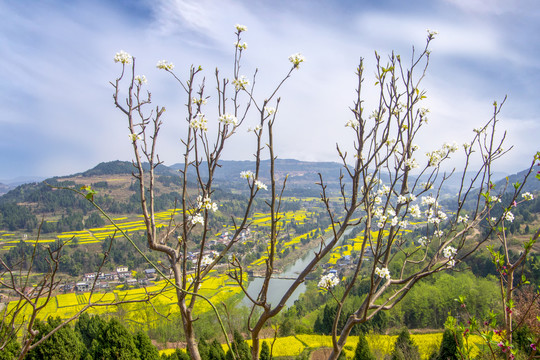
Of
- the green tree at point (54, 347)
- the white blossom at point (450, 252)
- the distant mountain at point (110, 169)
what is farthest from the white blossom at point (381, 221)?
the distant mountain at point (110, 169)

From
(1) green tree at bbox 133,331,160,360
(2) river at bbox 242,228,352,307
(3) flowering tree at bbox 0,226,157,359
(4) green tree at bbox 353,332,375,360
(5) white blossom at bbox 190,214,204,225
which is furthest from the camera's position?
(2) river at bbox 242,228,352,307

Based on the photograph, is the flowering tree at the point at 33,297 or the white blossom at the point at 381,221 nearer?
the flowering tree at the point at 33,297

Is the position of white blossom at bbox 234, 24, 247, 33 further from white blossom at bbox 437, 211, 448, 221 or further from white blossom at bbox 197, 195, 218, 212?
white blossom at bbox 437, 211, 448, 221

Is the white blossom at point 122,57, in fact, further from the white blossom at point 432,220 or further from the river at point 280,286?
the river at point 280,286

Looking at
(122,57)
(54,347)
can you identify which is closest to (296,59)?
(122,57)

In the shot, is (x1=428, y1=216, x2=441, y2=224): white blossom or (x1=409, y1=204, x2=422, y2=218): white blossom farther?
(x1=428, y1=216, x2=441, y2=224): white blossom

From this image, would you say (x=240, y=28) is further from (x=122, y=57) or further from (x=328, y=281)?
(x=328, y=281)

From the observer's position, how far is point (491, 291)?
2569 centimetres

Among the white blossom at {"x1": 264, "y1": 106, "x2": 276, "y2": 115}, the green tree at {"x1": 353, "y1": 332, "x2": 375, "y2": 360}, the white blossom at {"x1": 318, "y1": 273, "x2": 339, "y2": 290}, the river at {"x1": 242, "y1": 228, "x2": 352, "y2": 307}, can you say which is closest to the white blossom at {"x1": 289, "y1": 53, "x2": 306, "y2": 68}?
the white blossom at {"x1": 264, "y1": 106, "x2": 276, "y2": 115}

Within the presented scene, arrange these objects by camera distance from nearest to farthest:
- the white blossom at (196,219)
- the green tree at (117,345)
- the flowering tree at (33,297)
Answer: the flowering tree at (33,297), the white blossom at (196,219), the green tree at (117,345)

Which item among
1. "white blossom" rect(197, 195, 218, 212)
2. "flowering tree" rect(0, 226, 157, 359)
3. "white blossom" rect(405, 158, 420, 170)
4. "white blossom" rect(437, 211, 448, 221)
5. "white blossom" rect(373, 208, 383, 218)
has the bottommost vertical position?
"flowering tree" rect(0, 226, 157, 359)

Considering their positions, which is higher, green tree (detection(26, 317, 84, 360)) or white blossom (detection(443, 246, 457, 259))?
white blossom (detection(443, 246, 457, 259))

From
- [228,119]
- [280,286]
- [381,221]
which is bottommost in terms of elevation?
[280,286]

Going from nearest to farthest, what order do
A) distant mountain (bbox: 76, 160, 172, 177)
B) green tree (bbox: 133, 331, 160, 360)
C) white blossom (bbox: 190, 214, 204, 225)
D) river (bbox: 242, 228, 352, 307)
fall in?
white blossom (bbox: 190, 214, 204, 225)
green tree (bbox: 133, 331, 160, 360)
river (bbox: 242, 228, 352, 307)
distant mountain (bbox: 76, 160, 172, 177)
